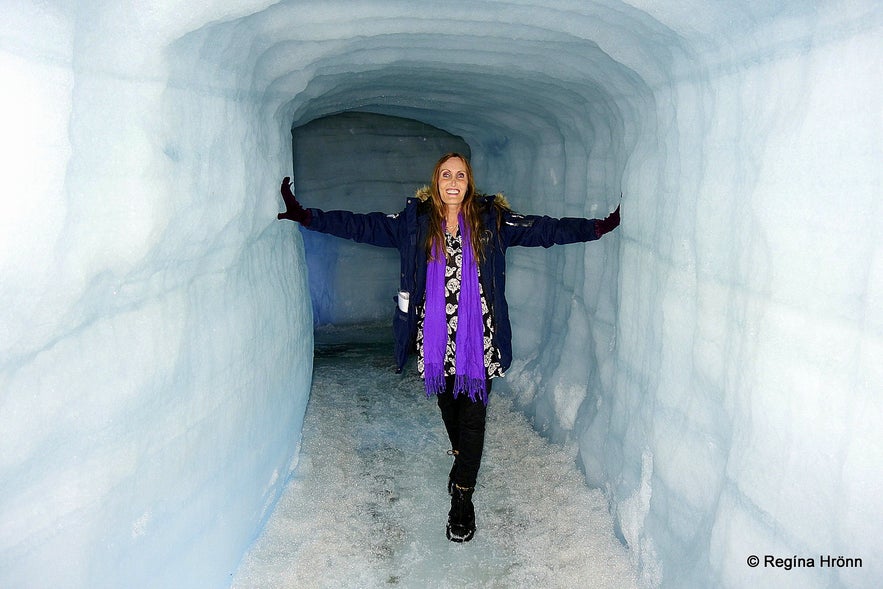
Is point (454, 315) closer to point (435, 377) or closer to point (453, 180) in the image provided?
point (435, 377)

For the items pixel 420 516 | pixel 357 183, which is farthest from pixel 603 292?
pixel 357 183

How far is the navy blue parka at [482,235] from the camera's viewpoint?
2.44 metres

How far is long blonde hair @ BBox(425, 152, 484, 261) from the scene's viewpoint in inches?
94.7

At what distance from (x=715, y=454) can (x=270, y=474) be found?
1.77 m

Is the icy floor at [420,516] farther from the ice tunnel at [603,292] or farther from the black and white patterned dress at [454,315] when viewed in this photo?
the black and white patterned dress at [454,315]

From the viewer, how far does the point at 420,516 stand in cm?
273

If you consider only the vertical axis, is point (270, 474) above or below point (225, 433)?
below

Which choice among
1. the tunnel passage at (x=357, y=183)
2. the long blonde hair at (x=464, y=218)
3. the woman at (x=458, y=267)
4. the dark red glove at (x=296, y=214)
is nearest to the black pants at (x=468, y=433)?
the woman at (x=458, y=267)

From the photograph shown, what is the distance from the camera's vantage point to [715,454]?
5.78 feet

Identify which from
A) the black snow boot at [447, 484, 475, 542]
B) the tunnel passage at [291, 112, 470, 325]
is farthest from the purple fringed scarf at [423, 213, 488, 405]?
the tunnel passage at [291, 112, 470, 325]

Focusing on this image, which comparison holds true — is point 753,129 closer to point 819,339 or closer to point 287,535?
point 819,339

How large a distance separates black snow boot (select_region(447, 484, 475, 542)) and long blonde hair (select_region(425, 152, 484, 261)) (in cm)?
96

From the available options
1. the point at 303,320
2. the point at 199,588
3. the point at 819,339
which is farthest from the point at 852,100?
the point at 303,320

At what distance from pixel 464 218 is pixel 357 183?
4113mm
